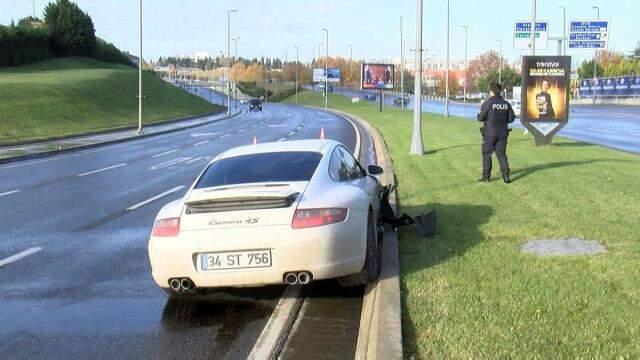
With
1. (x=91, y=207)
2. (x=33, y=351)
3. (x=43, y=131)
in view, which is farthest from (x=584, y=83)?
(x=33, y=351)

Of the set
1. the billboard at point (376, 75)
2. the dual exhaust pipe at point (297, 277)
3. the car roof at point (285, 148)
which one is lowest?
the dual exhaust pipe at point (297, 277)

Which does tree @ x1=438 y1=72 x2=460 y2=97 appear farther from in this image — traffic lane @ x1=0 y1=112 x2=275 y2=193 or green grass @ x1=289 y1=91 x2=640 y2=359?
green grass @ x1=289 y1=91 x2=640 y2=359

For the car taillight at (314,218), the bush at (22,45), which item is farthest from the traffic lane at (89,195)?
the bush at (22,45)

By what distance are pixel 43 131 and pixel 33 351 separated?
3429 centimetres

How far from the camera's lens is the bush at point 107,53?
9600 cm

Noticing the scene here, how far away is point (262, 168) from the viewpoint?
6355mm

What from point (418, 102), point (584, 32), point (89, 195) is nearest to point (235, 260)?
point (89, 195)

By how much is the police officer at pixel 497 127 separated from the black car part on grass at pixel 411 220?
156 inches

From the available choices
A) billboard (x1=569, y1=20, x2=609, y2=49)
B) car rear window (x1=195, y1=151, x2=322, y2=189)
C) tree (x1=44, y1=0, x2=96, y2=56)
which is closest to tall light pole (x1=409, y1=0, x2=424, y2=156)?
car rear window (x1=195, y1=151, x2=322, y2=189)

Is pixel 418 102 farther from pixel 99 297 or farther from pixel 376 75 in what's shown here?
pixel 376 75

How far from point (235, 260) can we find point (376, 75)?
77009mm

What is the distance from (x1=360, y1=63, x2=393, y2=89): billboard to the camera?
8062 cm

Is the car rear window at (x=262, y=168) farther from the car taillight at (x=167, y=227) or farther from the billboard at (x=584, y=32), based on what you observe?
the billboard at (x=584, y=32)

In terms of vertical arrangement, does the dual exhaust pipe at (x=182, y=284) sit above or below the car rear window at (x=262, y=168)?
below
